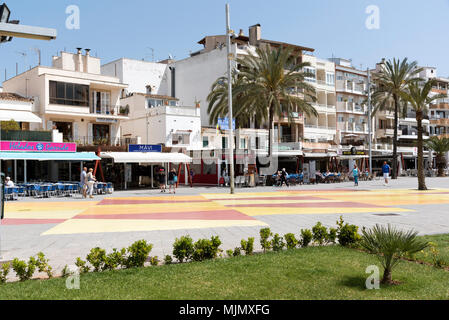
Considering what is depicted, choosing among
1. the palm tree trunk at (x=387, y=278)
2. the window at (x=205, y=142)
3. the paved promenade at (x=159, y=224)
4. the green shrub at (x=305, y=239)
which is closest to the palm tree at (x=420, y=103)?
the paved promenade at (x=159, y=224)

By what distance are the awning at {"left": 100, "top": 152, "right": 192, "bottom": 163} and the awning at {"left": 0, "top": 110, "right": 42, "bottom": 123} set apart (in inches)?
234

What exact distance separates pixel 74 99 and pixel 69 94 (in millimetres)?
590

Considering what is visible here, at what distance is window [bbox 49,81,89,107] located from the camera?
35.9 meters

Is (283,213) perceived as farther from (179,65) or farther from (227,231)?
(179,65)

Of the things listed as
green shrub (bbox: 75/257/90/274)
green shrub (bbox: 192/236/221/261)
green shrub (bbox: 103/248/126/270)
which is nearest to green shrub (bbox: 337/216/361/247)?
green shrub (bbox: 192/236/221/261)

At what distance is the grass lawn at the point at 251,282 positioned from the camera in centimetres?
530

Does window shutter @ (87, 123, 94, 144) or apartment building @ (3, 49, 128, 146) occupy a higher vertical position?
apartment building @ (3, 49, 128, 146)

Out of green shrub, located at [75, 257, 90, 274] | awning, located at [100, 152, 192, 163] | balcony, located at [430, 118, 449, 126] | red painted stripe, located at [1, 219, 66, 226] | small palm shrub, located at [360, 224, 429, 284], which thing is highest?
balcony, located at [430, 118, 449, 126]

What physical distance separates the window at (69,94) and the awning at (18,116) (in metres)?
3.92

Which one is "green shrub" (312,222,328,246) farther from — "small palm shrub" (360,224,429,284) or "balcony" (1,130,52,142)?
"balcony" (1,130,52,142)

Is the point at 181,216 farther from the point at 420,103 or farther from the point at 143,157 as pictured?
the point at 420,103

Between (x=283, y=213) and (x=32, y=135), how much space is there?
A: 22.0 metres

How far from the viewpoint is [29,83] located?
3706cm
